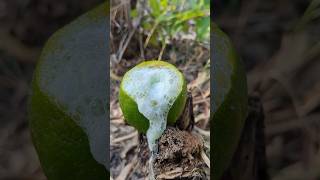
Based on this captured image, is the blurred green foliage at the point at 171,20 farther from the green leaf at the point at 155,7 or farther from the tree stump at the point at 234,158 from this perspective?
the tree stump at the point at 234,158

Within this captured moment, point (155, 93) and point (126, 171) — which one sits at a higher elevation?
point (155, 93)

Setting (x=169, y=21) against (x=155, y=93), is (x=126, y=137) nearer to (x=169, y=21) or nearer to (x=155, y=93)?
(x=155, y=93)

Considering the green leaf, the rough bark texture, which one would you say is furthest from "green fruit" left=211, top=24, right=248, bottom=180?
the green leaf

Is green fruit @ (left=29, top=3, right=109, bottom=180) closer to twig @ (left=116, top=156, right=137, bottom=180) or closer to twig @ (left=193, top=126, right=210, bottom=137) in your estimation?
twig @ (left=116, top=156, right=137, bottom=180)

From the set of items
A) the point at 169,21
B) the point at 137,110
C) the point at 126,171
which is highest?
the point at 169,21

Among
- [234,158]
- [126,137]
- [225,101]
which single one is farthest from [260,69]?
[126,137]

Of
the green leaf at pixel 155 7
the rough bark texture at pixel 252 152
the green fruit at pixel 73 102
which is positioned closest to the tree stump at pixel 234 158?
the rough bark texture at pixel 252 152
